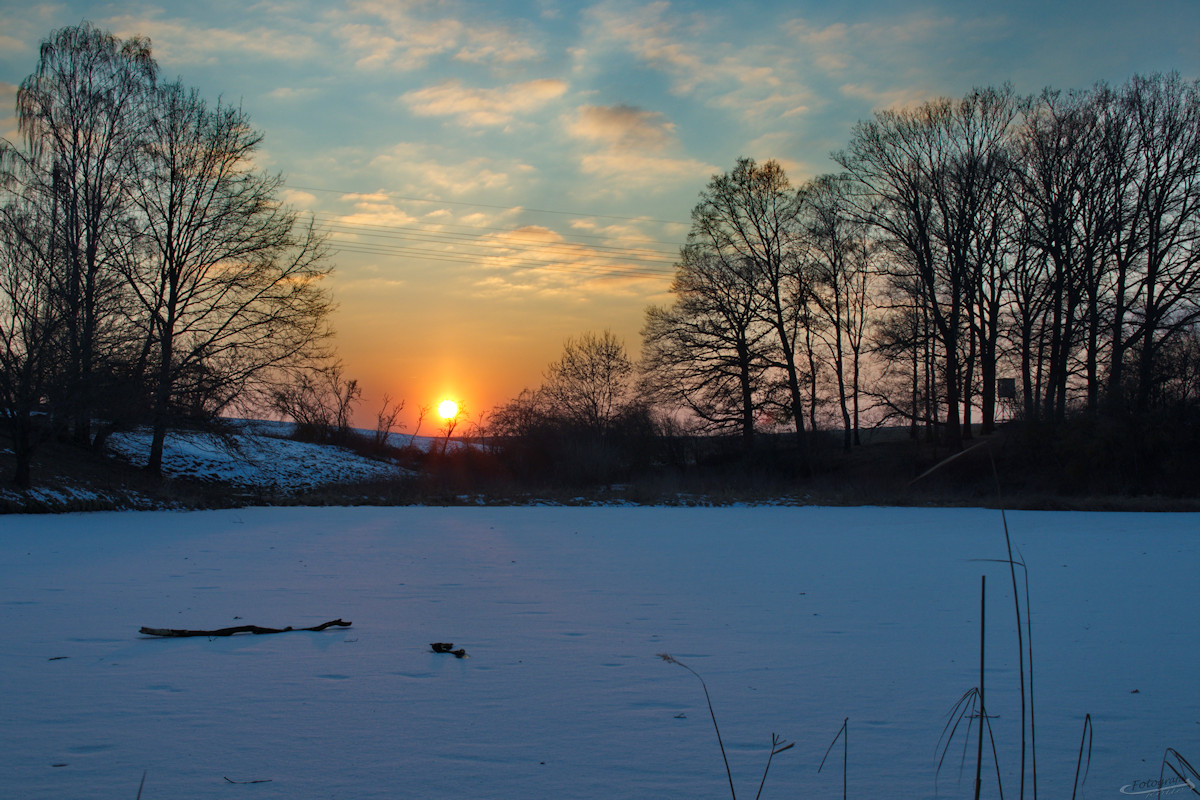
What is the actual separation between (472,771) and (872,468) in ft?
84.6

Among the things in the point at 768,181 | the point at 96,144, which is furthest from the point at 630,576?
the point at 768,181

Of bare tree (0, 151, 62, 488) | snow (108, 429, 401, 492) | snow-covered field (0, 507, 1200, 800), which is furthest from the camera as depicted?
snow (108, 429, 401, 492)

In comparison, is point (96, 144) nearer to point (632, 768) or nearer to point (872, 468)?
point (632, 768)

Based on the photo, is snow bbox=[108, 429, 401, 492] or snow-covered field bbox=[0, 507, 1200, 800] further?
snow bbox=[108, 429, 401, 492]

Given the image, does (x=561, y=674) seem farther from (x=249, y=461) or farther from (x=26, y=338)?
(x=249, y=461)

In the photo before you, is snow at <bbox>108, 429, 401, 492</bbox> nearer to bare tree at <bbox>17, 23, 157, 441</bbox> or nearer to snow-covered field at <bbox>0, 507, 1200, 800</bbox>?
bare tree at <bbox>17, 23, 157, 441</bbox>

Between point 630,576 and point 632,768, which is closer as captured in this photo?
point 632,768

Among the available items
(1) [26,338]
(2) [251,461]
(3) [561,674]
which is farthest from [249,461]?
(3) [561,674]

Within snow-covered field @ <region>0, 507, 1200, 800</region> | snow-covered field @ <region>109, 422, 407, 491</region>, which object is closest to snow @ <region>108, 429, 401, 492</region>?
snow-covered field @ <region>109, 422, 407, 491</region>

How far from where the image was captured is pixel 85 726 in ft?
9.87

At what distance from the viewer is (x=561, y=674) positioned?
3.87m

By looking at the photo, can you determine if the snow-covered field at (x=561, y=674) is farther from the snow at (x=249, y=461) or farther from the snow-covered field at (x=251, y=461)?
the snow-covered field at (x=251, y=461)

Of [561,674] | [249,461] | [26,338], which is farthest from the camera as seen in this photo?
[249,461]

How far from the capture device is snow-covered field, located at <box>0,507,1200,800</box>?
2.64m
